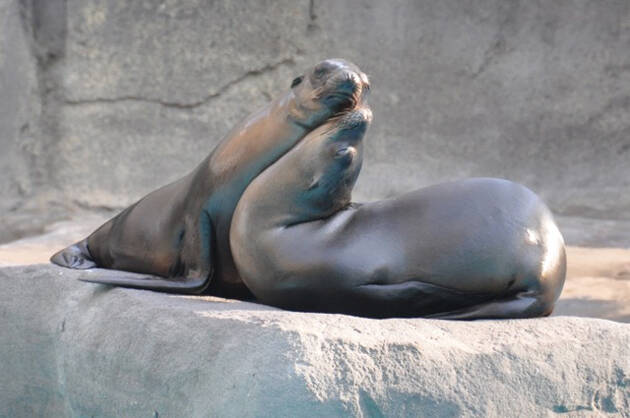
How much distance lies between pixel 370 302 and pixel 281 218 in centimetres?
34

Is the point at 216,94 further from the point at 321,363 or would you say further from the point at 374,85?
the point at 321,363

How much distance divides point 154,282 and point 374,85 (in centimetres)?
433

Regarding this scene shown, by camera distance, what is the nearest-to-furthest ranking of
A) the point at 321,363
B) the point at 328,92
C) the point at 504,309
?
the point at 321,363
the point at 504,309
the point at 328,92

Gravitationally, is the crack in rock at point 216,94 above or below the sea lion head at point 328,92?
below

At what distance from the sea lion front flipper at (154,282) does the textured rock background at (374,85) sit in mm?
3829

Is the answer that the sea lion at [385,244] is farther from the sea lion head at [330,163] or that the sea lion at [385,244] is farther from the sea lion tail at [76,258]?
the sea lion tail at [76,258]

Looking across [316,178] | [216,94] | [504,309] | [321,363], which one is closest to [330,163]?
[316,178]

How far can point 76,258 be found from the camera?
12.4 feet

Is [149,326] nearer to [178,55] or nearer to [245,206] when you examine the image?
[245,206]

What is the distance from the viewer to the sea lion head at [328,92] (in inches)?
118

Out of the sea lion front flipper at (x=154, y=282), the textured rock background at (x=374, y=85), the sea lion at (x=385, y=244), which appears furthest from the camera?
the textured rock background at (x=374, y=85)

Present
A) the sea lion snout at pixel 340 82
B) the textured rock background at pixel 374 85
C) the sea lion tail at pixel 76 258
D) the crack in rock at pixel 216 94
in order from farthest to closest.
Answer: the crack in rock at pixel 216 94 < the textured rock background at pixel 374 85 < the sea lion tail at pixel 76 258 < the sea lion snout at pixel 340 82

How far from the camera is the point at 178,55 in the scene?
7234 mm

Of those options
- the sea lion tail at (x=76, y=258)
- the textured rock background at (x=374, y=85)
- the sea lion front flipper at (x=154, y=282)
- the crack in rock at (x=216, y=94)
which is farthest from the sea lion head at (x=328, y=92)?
the crack in rock at (x=216, y=94)
